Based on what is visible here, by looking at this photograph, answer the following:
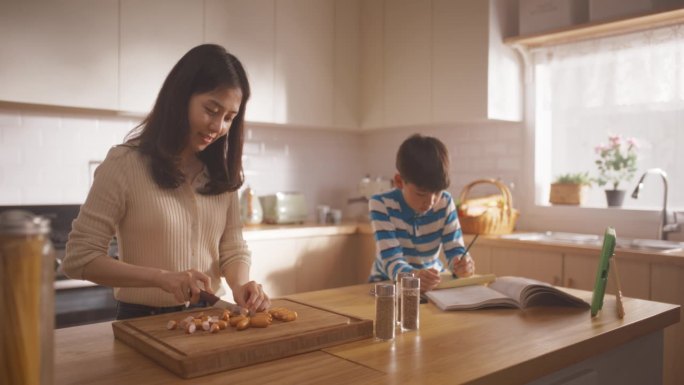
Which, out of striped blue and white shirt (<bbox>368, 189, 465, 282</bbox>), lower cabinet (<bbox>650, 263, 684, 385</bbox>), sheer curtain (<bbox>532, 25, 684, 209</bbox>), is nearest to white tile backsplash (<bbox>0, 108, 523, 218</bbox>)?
sheer curtain (<bbox>532, 25, 684, 209</bbox>)

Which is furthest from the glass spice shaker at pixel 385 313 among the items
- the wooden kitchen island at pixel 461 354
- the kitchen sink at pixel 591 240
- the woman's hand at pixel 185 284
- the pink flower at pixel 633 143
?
the pink flower at pixel 633 143

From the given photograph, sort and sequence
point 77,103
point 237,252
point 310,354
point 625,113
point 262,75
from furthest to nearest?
point 262,75 < point 625,113 < point 77,103 < point 237,252 < point 310,354

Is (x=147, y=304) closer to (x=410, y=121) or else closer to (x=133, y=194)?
(x=133, y=194)

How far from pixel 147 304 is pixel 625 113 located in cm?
277

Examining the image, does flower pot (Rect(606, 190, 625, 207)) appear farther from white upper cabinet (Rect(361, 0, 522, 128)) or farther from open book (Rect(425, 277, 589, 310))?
open book (Rect(425, 277, 589, 310))

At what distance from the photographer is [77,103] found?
3098mm

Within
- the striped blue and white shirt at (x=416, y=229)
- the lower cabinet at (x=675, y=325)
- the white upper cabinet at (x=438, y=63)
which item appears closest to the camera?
the striped blue and white shirt at (x=416, y=229)

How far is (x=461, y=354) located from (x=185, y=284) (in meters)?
0.63

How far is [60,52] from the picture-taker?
9.88 feet

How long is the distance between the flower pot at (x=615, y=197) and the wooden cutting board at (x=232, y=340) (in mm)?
2396

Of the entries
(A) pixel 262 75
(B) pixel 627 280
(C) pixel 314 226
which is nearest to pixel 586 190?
(B) pixel 627 280

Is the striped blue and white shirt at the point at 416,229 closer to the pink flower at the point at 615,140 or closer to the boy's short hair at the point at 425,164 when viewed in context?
the boy's short hair at the point at 425,164

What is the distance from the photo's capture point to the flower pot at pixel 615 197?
3326mm

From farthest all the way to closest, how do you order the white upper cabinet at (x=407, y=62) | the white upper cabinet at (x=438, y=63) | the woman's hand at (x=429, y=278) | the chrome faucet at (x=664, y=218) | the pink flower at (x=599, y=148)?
→ the white upper cabinet at (x=407, y=62), the white upper cabinet at (x=438, y=63), the pink flower at (x=599, y=148), the chrome faucet at (x=664, y=218), the woman's hand at (x=429, y=278)
